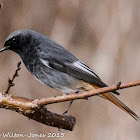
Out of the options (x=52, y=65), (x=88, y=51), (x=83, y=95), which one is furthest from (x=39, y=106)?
(x=88, y=51)

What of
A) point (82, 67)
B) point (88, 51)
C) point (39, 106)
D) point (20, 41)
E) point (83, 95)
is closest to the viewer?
point (83, 95)

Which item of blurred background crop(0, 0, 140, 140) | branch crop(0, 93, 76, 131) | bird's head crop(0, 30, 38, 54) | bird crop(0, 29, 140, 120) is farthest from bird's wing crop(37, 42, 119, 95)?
blurred background crop(0, 0, 140, 140)

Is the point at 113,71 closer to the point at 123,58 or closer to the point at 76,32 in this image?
the point at 123,58

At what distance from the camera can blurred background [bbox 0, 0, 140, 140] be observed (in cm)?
561

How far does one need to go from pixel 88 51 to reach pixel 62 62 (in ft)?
7.76

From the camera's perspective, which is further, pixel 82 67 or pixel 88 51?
pixel 88 51

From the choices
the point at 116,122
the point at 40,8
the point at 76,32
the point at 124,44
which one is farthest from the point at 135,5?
the point at 116,122

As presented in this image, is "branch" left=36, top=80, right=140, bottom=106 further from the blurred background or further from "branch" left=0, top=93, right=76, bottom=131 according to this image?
the blurred background

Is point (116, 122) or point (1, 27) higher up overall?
point (1, 27)

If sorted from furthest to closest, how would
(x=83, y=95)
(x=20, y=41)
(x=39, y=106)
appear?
(x=20, y=41) → (x=39, y=106) → (x=83, y=95)

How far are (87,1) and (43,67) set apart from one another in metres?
2.93

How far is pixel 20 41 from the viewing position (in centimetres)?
329

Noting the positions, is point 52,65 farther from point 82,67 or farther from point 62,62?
point 82,67

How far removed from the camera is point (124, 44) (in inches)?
231
